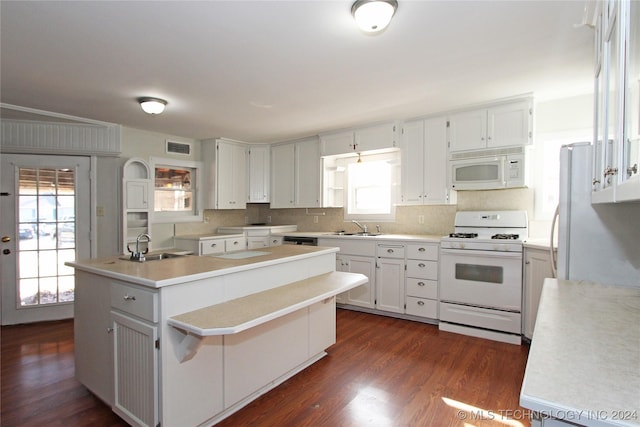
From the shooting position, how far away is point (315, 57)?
2.39m

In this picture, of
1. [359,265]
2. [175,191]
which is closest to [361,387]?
[359,265]

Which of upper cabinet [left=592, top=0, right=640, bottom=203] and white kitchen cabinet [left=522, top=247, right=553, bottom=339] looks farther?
white kitchen cabinet [left=522, top=247, right=553, bottom=339]

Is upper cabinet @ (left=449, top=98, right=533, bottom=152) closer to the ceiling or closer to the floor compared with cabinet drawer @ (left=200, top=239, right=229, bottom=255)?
closer to the ceiling

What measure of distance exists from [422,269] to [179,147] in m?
3.83

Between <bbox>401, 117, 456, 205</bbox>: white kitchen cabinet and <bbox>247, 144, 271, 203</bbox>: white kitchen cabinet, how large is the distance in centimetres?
236

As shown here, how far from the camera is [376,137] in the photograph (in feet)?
13.7

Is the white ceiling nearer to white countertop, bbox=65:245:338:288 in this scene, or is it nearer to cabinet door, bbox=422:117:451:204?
cabinet door, bbox=422:117:451:204

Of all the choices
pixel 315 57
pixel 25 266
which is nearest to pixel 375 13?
pixel 315 57

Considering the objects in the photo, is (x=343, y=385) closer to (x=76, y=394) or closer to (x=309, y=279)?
(x=309, y=279)

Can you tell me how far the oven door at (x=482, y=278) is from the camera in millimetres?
3125

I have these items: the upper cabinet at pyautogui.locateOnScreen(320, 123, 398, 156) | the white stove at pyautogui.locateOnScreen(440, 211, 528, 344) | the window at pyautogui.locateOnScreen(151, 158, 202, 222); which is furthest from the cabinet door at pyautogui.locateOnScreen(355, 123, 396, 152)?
the window at pyautogui.locateOnScreen(151, 158, 202, 222)

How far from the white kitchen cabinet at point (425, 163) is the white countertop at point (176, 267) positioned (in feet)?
6.24

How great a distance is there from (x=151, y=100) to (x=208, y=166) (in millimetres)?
1861

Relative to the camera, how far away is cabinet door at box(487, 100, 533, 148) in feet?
10.6
